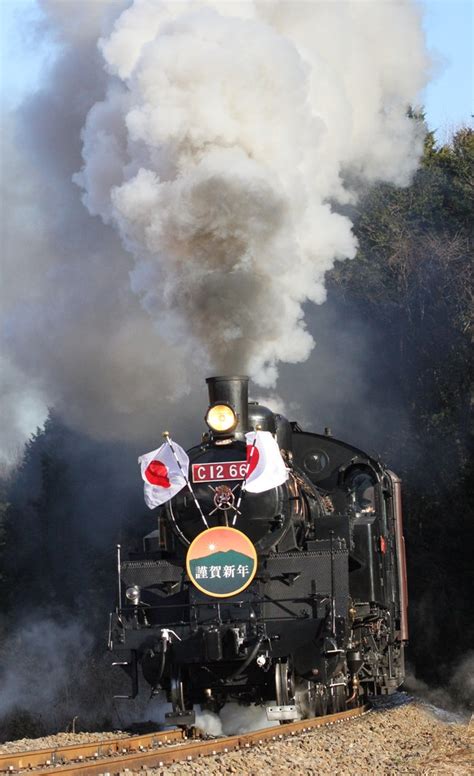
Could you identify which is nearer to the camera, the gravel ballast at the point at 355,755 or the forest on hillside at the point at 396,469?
the gravel ballast at the point at 355,755

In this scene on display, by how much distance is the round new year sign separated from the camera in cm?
1134

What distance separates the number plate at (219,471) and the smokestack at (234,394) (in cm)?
38

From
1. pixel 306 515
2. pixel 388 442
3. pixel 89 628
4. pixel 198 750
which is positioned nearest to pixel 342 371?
pixel 388 442

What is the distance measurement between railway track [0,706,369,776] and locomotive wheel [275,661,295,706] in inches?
9.1

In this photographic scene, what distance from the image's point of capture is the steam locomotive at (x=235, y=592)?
36.9 feet

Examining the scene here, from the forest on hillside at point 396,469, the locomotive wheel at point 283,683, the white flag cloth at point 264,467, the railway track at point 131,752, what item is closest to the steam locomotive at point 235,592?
the locomotive wheel at point 283,683

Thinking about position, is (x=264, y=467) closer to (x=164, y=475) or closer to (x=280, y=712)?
(x=164, y=475)

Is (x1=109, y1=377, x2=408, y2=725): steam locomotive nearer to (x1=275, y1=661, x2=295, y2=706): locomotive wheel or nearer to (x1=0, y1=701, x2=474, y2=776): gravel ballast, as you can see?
(x1=275, y1=661, x2=295, y2=706): locomotive wheel

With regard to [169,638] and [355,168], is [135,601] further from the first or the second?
[355,168]

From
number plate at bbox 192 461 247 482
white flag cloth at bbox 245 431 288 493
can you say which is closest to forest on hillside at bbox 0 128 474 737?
number plate at bbox 192 461 247 482

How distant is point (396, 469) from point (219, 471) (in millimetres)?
12651

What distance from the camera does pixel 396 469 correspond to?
2380 cm

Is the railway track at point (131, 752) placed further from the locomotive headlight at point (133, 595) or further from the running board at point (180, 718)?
the locomotive headlight at point (133, 595)

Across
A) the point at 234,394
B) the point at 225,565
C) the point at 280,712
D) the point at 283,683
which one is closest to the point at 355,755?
the point at 280,712
